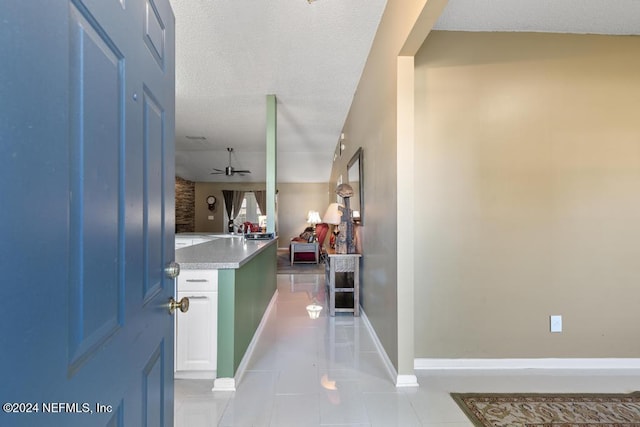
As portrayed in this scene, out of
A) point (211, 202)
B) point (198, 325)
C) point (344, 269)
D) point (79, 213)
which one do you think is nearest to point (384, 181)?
point (344, 269)

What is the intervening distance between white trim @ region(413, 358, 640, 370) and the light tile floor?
0.06 metres

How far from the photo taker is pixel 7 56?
368mm

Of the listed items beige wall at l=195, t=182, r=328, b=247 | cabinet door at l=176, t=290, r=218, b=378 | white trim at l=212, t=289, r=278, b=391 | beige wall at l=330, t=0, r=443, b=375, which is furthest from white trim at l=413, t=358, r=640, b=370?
beige wall at l=195, t=182, r=328, b=247

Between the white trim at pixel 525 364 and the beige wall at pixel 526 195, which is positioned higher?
the beige wall at pixel 526 195

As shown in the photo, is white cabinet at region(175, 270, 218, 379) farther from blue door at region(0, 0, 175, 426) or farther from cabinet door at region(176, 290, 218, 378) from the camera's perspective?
blue door at region(0, 0, 175, 426)

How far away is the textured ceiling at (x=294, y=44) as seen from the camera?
2.09 meters

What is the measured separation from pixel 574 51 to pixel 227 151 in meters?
6.89

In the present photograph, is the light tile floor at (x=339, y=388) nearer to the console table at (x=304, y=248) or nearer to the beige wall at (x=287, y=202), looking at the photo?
the console table at (x=304, y=248)

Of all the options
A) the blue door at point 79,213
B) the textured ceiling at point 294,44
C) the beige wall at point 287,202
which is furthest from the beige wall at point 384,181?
the beige wall at point 287,202

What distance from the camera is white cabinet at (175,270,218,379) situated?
1939 millimetres

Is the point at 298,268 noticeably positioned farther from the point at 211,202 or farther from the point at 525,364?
the point at 211,202

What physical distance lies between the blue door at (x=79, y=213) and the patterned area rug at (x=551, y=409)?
177 cm

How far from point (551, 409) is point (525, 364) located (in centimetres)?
51

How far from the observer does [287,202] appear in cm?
1009
